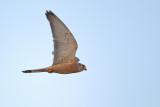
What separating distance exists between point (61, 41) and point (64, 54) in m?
1.15

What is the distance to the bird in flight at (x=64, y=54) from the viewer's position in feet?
69.5

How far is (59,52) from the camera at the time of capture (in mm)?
22172

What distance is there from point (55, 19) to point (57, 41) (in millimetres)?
1765

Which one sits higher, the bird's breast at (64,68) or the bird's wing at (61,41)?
the bird's wing at (61,41)

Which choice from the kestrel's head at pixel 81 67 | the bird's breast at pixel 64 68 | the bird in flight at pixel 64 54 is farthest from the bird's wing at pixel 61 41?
the kestrel's head at pixel 81 67

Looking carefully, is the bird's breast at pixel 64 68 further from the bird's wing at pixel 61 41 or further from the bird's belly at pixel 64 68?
the bird's wing at pixel 61 41

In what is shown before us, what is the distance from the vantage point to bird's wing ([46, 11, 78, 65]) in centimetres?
2050

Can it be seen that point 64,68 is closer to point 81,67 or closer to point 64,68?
point 64,68

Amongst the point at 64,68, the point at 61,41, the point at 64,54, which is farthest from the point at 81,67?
the point at 61,41

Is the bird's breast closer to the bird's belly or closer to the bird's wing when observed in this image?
the bird's belly

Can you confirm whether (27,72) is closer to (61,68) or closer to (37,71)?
(37,71)

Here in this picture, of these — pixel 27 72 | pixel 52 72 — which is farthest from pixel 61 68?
pixel 27 72

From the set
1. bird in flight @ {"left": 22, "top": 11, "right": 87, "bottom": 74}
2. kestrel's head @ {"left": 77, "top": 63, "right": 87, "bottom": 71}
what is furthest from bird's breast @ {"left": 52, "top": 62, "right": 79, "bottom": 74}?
kestrel's head @ {"left": 77, "top": 63, "right": 87, "bottom": 71}

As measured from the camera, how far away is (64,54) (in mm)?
22359
